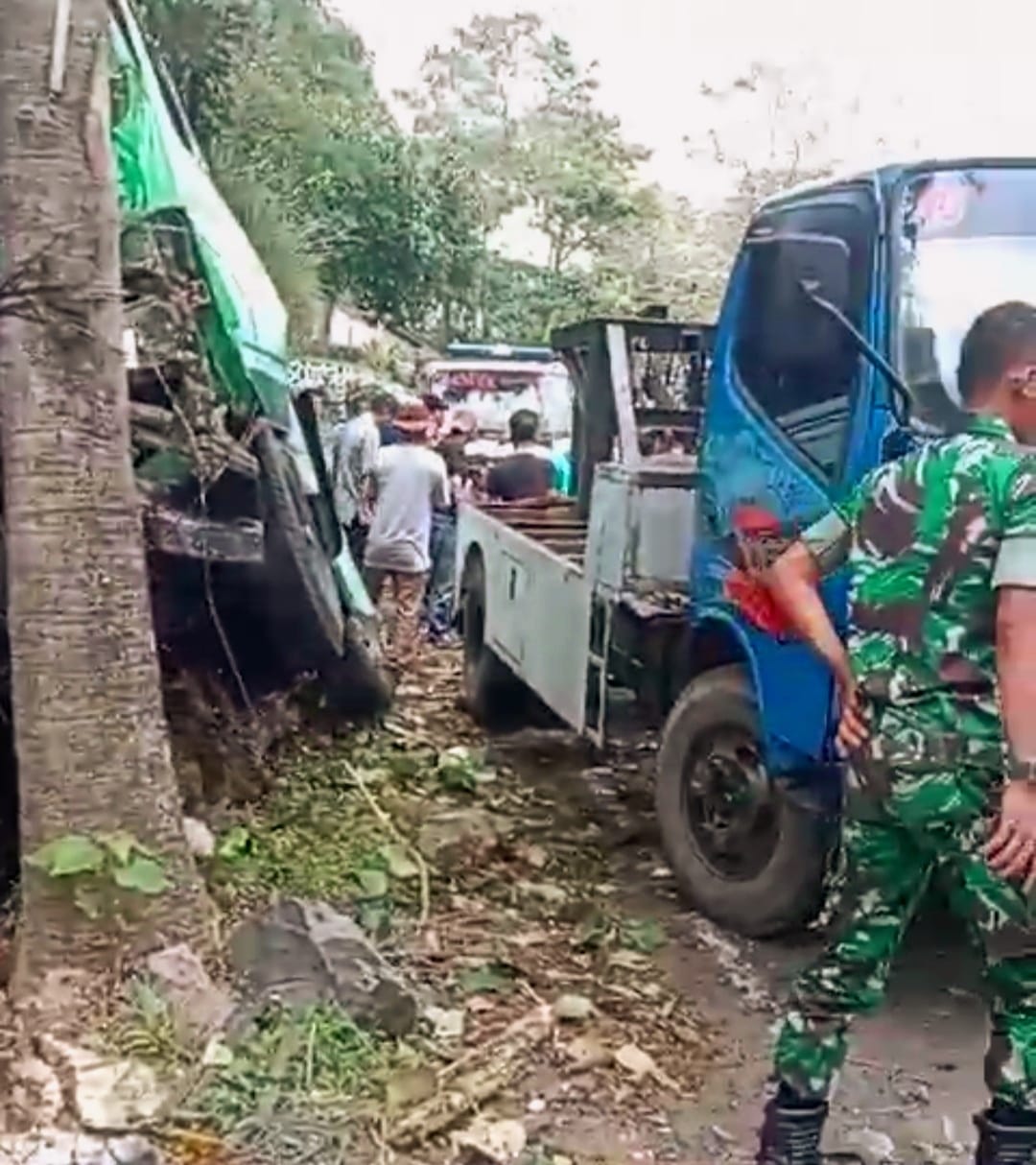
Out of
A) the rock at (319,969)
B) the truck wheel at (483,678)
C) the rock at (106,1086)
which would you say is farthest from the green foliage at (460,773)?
the rock at (106,1086)

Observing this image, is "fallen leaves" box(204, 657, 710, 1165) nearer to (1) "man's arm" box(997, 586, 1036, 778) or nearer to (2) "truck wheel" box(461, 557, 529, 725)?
(2) "truck wheel" box(461, 557, 529, 725)

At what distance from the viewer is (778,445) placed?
5.62 m

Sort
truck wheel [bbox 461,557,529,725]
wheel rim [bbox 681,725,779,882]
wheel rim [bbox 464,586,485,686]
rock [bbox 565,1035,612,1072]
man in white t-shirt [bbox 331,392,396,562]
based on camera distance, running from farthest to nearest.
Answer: man in white t-shirt [bbox 331,392,396,562], wheel rim [bbox 464,586,485,686], truck wheel [bbox 461,557,529,725], wheel rim [bbox 681,725,779,882], rock [bbox 565,1035,612,1072]

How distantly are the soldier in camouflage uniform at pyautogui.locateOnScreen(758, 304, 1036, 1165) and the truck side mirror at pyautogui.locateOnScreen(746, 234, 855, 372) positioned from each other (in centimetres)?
152

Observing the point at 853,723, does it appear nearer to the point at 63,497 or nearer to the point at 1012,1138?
the point at 1012,1138

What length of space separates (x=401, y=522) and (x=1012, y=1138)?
692 centimetres

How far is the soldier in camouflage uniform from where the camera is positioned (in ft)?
Result: 11.2

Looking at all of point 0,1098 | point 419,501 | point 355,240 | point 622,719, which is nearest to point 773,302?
point 622,719

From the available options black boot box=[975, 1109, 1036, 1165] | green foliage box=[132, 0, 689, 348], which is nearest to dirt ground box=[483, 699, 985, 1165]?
black boot box=[975, 1109, 1036, 1165]

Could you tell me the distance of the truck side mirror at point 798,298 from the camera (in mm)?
5402

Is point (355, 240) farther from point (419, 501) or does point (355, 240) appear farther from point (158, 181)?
point (158, 181)

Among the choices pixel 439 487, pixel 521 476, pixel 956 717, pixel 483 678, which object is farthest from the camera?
pixel 521 476

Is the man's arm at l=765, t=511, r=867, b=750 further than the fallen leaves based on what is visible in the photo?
No

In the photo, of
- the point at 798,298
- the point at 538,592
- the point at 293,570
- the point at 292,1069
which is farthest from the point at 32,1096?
the point at 538,592
